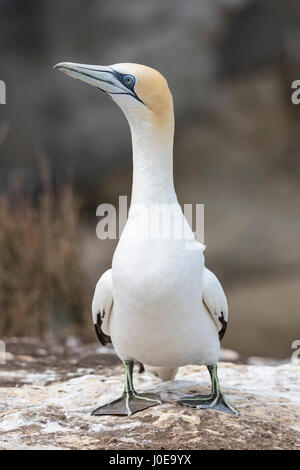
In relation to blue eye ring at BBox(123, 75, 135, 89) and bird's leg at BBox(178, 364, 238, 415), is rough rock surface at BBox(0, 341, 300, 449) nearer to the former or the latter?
bird's leg at BBox(178, 364, 238, 415)

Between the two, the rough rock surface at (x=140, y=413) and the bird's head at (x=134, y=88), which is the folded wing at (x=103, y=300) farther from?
the bird's head at (x=134, y=88)

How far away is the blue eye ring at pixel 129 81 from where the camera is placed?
3.16 meters

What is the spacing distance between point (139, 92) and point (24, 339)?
3.32m

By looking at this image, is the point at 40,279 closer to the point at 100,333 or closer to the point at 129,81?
the point at 100,333

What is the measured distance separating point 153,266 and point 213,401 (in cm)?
83

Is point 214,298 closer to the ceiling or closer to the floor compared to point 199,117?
closer to the floor

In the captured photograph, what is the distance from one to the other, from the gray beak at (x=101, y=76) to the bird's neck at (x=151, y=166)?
7.4 inches

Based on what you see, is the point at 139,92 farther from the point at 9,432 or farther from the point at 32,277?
the point at 32,277

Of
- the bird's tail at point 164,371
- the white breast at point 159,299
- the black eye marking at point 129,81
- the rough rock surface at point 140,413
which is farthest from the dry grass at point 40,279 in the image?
the black eye marking at point 129,81

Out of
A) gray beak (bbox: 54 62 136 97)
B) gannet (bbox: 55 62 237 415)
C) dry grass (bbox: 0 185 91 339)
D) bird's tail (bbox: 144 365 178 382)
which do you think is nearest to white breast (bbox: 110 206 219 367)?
gannet (bbox: 55 62 237 415)

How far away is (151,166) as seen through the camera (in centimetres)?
323

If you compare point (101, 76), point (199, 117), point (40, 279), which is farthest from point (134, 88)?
point (199, 117)

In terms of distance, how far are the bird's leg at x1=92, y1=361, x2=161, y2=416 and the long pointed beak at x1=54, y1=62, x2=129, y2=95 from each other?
1.35 meters

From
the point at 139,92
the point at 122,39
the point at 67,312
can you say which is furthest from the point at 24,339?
the point at 122,39
